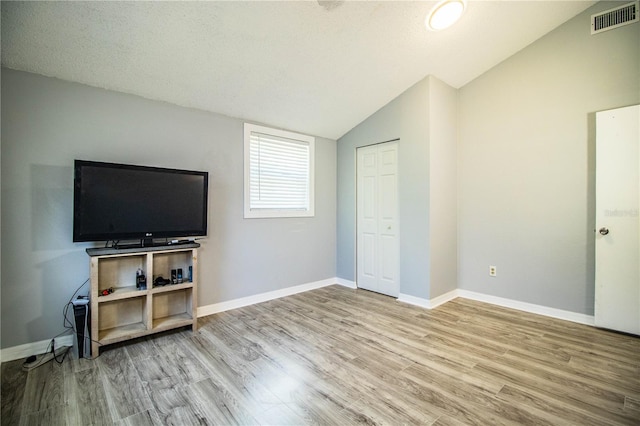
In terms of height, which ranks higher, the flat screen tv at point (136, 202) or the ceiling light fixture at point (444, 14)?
the ceiling light fixture at point (444, 14)

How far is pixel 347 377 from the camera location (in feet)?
6.47

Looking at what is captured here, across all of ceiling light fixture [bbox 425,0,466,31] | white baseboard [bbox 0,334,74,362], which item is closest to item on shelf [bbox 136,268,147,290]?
white baseboard [bbox 0,334,74,362]

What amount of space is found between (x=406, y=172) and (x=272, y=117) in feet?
5.98

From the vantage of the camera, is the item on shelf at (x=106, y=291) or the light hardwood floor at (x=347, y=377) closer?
the light hardwood floor at (x=347, y=377)

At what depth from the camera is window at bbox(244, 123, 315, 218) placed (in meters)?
3.50

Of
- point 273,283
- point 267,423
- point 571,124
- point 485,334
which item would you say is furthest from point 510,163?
point 267,423

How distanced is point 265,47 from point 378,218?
2.53 metres

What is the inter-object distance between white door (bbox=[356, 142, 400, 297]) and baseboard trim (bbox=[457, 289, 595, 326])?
0.99 m

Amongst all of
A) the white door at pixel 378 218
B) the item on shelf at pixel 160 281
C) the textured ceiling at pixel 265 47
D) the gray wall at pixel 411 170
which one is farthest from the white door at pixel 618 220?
the item on shelf at pixel 160 281

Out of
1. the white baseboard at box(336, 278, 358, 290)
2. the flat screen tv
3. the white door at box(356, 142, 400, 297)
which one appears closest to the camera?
the flat screen tv

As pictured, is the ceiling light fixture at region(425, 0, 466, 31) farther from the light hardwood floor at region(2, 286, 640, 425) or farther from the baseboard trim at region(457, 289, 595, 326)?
the baseboard trim at region(457, 289, 595, 326)

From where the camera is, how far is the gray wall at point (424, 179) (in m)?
3.37

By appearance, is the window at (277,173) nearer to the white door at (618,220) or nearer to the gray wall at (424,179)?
the gray wall at (424,179)

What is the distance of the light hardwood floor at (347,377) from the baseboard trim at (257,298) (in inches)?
7.9
